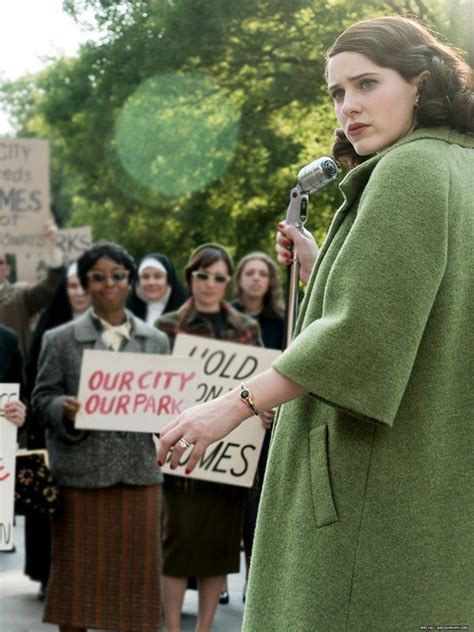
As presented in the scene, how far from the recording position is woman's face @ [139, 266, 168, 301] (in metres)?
8.59

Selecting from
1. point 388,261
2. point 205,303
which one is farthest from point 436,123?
point 205,303

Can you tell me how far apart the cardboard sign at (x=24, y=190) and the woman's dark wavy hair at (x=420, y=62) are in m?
5.42

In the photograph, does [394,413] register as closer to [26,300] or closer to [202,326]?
[202,326]

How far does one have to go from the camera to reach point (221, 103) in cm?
586

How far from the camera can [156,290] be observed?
8773mm

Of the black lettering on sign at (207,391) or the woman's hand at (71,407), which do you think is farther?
the black lettering on sign at (207,391)

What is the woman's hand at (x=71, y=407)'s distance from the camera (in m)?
6.74

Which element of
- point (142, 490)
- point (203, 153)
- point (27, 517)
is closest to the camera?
point (203, 153)

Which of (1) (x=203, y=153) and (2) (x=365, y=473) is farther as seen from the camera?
(1) (x=203, y=153)

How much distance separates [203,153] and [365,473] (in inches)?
150

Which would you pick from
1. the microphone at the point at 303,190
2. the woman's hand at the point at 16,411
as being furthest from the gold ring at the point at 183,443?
the woman's hand at the point at 16,411

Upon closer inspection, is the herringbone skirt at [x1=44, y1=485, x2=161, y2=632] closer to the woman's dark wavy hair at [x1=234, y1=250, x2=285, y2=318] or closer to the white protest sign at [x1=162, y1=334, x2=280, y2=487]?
the white protest sign at [x1=162, y1=334, x2=280, y2=487]

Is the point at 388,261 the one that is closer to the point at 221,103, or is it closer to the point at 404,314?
the point at 404,314

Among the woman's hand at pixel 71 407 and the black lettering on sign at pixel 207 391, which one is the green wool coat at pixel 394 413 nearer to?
the woman's hand at pixel 71 407
